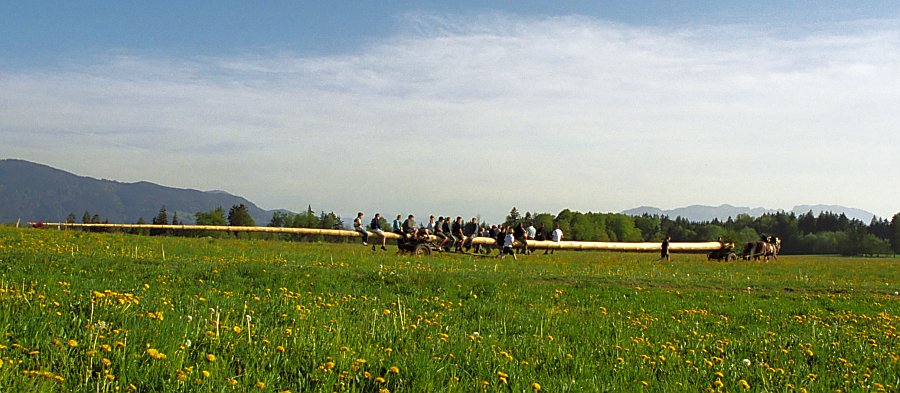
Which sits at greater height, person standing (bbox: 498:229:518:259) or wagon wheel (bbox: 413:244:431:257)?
person standing (bbox: 498:229:518:259)

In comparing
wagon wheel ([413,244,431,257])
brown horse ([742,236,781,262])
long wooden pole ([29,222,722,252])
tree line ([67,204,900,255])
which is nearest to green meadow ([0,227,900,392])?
wagon wheel ([413,244,431,257])

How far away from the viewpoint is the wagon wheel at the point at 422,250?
30844mm

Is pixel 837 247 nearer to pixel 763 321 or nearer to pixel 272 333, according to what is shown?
pixel 763 321

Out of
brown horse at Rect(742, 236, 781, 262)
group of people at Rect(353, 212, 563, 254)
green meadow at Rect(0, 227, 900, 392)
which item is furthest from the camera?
brown horse at Rect(742, 236, 781, 262)

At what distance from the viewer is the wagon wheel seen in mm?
30844

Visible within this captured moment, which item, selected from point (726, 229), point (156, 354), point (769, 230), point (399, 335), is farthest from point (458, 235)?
point (769, 230)

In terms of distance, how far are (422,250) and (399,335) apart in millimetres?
22831

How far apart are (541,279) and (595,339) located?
31.1 ft

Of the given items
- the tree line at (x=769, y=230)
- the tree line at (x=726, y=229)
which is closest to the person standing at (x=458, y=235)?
the tree line at (x=726, y=229)

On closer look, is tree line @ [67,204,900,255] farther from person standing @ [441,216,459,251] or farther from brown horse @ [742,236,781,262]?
person standing @ [441,216,459,251]

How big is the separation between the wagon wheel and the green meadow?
13151mm

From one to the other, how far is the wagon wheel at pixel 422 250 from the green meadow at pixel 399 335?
43.1ft

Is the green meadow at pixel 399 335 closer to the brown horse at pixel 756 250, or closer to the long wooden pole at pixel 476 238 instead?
the long wooden pole at pixel 476 238

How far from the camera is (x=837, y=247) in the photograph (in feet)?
440
